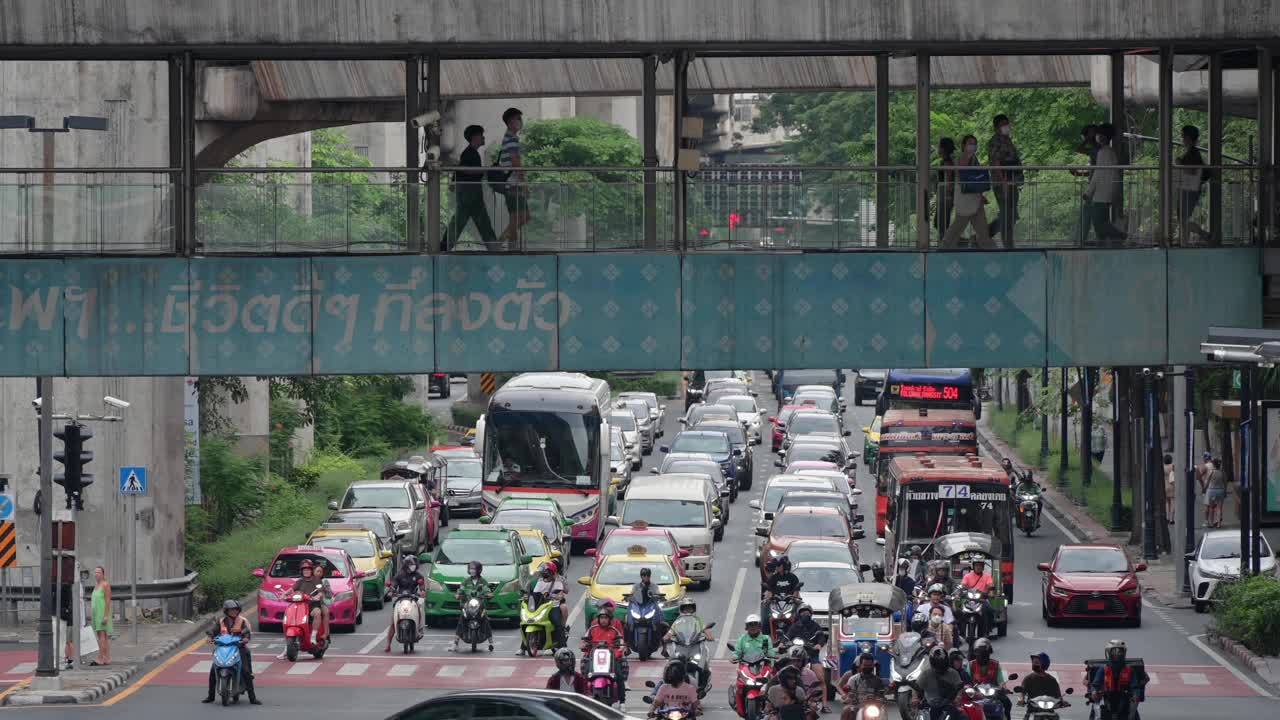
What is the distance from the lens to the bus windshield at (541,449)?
154ft

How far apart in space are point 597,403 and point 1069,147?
1415cm

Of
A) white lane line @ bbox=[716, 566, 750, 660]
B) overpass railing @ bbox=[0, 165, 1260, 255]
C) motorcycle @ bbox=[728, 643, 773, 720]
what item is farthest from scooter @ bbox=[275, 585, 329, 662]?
overpass railing @ bbox=[0, 165, 1260, 255]

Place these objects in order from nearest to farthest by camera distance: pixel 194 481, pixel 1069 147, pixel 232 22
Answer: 1. pixel 232 22
2. pixel 194 481
3. pixel 1069 147

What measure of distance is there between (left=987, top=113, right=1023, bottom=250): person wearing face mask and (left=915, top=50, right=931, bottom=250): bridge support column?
867mm

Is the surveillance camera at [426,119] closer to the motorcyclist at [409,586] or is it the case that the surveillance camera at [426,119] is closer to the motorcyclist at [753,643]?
the motorcyclist at [753,643]

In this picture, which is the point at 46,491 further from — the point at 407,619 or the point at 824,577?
the point at 824,577

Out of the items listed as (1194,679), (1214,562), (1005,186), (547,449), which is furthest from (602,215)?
(547,449)

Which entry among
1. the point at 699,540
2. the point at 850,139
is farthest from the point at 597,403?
the point at 850,139

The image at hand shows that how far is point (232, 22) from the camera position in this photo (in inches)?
974

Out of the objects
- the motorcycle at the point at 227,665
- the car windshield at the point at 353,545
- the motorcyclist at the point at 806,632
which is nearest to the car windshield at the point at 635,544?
the car windshield at the point at 353,545

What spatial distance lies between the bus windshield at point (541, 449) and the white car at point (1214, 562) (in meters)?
13.3

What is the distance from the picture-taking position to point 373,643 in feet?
121

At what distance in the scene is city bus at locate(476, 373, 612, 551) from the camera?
47.0 meters

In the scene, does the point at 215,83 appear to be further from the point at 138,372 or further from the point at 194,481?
the point at 138,372
